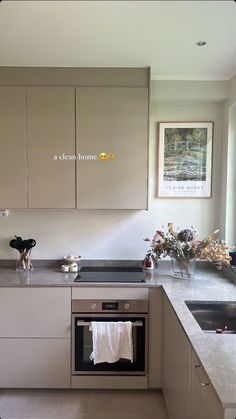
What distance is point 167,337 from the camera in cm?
213

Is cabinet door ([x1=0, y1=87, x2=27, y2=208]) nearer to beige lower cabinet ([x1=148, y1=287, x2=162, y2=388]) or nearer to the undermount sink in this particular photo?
beige lower cabinet ([x1=148, y1=287, x2=162, y2=388])

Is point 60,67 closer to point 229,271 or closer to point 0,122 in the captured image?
point 0,122

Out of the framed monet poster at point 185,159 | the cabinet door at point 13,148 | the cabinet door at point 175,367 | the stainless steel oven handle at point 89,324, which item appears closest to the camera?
the cabinet door at point 175,367

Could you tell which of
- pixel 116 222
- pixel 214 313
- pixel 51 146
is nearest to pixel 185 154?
pixel 116 222

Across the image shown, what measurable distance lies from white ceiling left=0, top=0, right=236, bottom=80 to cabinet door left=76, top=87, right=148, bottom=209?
10.1 inches

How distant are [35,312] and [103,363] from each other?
2.01 ft

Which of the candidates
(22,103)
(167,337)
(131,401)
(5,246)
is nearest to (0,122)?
(22,103)

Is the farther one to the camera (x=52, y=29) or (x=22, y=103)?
(x=22, y=103)

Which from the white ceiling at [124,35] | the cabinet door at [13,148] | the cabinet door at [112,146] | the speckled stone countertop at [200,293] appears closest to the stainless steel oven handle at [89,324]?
the speckled stone countertop at [200,293]

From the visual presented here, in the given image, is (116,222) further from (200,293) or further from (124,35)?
(124,35)

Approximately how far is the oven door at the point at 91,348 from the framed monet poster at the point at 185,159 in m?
1.11

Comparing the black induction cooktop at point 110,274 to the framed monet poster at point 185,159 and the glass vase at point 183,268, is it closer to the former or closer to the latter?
the glass vase at point 183,268

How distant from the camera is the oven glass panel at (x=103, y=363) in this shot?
233 centimetres

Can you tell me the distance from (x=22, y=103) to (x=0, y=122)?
221mm
